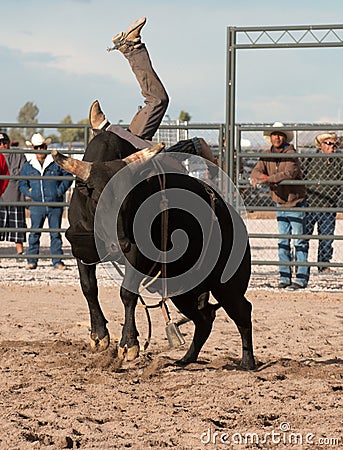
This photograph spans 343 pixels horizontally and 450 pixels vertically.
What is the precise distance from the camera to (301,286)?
9953mm

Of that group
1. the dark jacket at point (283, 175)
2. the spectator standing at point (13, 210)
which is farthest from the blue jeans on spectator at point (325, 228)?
Result: the spectator standing at point (13, 210)

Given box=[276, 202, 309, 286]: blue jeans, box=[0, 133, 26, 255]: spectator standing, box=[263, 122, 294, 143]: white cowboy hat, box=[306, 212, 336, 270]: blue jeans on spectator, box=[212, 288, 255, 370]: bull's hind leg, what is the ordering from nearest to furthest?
1. box=[212, 288, 255, 370]: bull's hind leg
2. box=[263, 122, 294, 143]: white cowboy hat
3. box=[276, 202, 309, 286]: blue jeans
4. box=[306, 212, 336, 270]: blue jeans on spectator
5. box=[0, 133, 26, 255]: spectator standing

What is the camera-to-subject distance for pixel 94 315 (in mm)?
5703

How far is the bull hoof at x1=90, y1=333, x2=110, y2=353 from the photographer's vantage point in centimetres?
565

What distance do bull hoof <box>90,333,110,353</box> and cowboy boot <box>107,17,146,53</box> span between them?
2023 mm

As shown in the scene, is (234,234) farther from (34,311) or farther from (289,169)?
→ (289,169)

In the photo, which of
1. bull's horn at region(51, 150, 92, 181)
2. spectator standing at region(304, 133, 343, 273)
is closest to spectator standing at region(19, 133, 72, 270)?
spectator standing at region(304, 133, 343, 273)

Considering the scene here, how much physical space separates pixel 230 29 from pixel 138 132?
12.3 feet

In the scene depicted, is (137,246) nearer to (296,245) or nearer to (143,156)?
(143,156)

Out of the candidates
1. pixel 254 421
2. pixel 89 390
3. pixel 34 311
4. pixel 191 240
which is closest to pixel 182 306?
pixel 191 240

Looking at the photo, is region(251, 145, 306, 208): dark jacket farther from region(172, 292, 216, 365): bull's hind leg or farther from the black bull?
region(172, 292, 216, 365): bull's hind leg

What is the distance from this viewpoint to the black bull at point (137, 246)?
206 inches

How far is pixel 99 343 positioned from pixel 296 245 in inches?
191

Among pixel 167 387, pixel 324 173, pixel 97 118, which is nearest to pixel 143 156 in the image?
pixel 97 118
